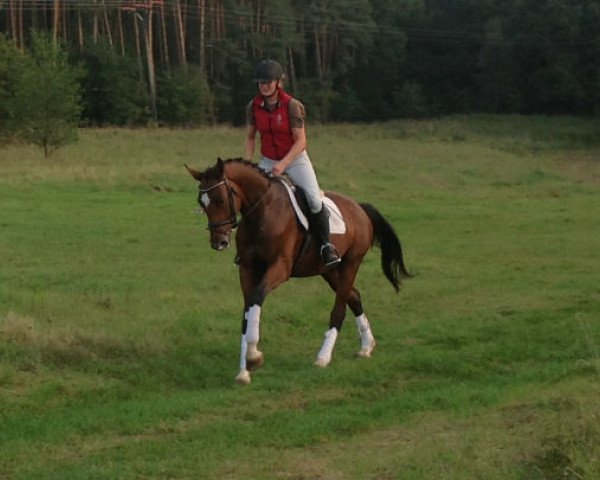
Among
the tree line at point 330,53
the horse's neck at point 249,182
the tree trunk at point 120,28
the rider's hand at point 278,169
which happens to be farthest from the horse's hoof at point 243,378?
the tree trunk at point 120,28

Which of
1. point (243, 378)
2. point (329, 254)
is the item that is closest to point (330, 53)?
point (329, 254)

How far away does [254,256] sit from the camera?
9.95 meters

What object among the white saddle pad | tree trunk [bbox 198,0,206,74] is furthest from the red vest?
tree trunk [bbox 198,0,206,74]

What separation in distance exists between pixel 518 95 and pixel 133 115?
3160 centimetres

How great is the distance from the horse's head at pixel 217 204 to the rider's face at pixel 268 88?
101cm

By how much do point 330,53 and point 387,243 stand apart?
79052 millimetres

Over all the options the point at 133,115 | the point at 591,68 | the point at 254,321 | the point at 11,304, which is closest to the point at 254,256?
the point at 254,321

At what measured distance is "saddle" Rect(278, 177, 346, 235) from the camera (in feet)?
33.7

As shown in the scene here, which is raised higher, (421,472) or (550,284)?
(421,472)

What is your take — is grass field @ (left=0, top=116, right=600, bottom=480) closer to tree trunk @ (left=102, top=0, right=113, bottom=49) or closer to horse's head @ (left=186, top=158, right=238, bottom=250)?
horse's head @ (left=186, top=158, right=238, bottom=250)

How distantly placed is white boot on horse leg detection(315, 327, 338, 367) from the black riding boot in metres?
0.74

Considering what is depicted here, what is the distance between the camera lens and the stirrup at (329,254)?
1063 cm

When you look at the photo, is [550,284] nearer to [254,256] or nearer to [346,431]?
[254,256]

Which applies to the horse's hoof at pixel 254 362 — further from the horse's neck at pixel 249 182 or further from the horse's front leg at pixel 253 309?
the horse's neck at pixel 249 182
